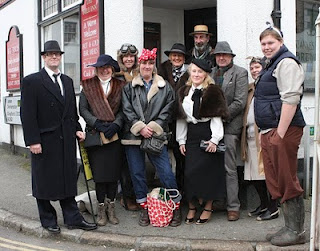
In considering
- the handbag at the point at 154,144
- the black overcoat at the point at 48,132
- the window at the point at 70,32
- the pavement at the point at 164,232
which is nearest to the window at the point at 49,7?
the window at the point at 70,32

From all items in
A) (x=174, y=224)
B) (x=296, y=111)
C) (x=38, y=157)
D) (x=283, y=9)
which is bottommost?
(x=174, y=224)

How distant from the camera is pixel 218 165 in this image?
5133mm

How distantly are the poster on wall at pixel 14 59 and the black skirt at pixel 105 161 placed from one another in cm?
530

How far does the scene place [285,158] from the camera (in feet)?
14.1

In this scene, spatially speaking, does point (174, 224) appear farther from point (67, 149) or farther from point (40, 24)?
point (40, 24)

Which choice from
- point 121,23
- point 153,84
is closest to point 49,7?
point 121,23

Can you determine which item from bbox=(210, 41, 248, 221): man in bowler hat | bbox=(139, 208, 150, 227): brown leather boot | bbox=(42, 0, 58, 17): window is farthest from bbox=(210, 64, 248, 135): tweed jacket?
bbox=(42, 0, 58, 17): window

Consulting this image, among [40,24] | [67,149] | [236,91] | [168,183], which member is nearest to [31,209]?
[67,149]

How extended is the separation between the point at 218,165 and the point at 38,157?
2053 millimetres

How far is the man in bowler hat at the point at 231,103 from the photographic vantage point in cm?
529

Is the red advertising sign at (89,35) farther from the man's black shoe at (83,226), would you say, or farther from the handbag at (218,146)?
the man's black shoe at (83,226)

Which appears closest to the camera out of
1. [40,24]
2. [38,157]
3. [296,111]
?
[296,111]

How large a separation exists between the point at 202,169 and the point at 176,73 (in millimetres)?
1394

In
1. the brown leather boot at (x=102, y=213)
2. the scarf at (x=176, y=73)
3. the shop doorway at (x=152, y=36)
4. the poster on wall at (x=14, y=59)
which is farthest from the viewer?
the poster on wall at (x=14, y=59)
